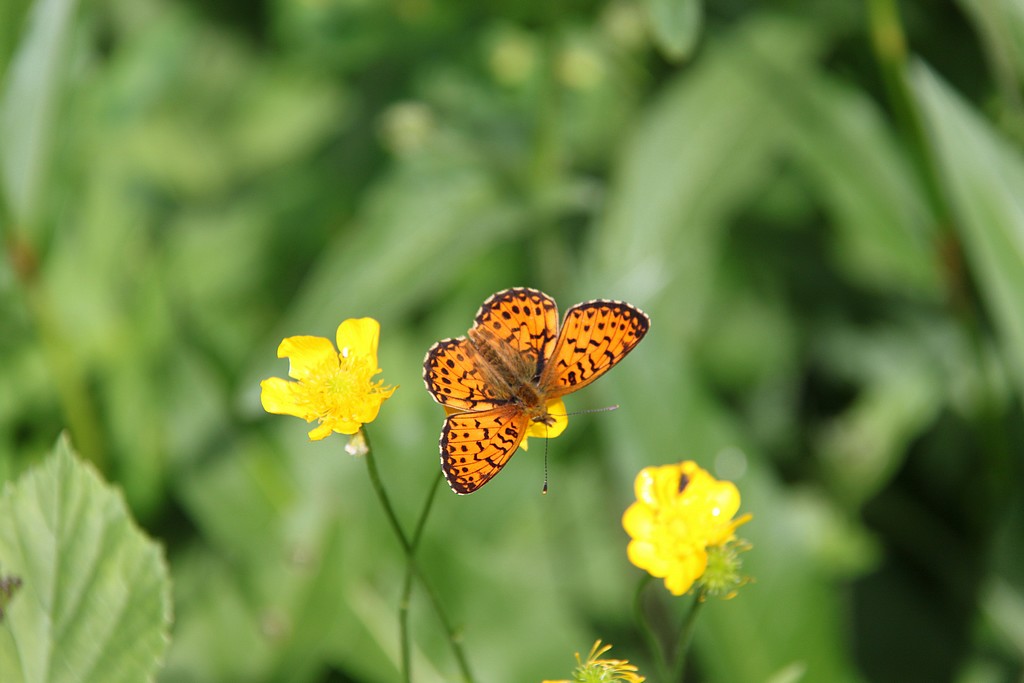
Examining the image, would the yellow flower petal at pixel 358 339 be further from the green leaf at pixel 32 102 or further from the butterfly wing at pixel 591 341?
the green leaf at pixel 32 102

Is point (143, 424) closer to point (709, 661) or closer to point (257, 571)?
point (257, 571)

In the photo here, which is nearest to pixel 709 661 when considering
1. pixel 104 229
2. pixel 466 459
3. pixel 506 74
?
pixel 466 459

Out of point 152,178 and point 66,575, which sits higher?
point 152,178

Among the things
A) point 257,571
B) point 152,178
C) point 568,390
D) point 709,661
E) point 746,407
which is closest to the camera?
point 568,390

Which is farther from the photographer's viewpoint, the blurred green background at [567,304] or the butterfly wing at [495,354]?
the blurred green background at [567,304]

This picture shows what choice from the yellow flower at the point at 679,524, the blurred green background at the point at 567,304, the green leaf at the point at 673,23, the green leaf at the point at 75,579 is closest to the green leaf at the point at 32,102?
the blurred green background at the point at 567,304

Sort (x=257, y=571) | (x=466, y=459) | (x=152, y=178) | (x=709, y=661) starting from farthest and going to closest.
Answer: (x=152, y=178)
(x=257, y=571)
(x=709, y=661)
(x=466, y=459)
